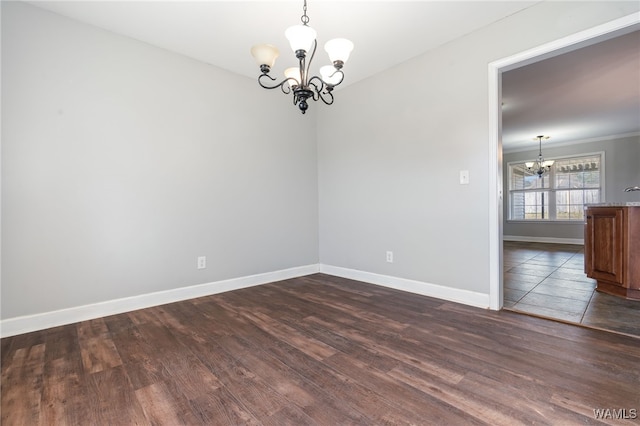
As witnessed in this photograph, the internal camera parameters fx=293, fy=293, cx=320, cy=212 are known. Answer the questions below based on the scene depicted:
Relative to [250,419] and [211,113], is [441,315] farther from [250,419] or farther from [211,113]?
[211,113]

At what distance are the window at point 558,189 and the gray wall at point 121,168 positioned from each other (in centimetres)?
698

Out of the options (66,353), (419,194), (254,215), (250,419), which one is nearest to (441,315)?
(419,194)

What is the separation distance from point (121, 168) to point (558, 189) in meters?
8.68

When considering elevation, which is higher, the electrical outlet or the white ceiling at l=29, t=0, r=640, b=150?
the white ceiling at l=29, t=0, r=640, b=150

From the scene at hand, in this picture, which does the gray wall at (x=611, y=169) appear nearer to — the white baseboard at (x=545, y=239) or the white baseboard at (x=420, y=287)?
the white baseboard at (x=545, y=239)

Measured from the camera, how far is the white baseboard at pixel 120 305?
2135 millimetres

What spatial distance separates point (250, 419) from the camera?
1.23m

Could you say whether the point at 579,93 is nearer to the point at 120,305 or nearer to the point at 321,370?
the point at 321,370

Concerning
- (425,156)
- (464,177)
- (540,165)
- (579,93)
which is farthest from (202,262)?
(540,165)

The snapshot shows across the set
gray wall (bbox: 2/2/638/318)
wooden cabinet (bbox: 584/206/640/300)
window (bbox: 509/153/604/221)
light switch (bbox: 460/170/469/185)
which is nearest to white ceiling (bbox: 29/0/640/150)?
gray wall (bbox: 2/2/638/318)

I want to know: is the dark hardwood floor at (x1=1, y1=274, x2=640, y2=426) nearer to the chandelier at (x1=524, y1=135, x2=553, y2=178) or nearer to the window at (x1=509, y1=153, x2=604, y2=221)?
the chandelier at (x1=524, y1=135, x2=553, y2=178)

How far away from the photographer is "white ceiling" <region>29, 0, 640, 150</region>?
87.2 inches

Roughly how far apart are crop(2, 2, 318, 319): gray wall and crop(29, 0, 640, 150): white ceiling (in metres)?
0.24

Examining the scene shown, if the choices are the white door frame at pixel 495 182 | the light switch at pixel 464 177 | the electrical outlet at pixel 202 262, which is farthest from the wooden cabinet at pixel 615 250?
the electrical outlet at pixel 202 262
